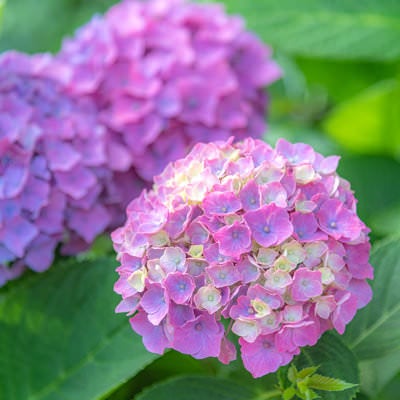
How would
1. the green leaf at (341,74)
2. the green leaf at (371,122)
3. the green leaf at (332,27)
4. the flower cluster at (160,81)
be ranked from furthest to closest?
the green leaf at (341,74)
the green leaf at (371,122)
the green leaf at (332,27)
the flower cluster at (160,81)

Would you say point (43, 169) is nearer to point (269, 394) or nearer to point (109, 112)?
point (109, 112)

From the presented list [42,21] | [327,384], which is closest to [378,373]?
[327,384]

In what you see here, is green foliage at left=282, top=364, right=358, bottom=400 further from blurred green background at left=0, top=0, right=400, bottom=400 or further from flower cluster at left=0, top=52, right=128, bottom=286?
flower cluster at left=0, top=52, right=128, bottom=286

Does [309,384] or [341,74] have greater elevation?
[309,384]

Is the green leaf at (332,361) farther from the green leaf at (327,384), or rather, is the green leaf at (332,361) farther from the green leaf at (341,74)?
the green leaf at (341,74)

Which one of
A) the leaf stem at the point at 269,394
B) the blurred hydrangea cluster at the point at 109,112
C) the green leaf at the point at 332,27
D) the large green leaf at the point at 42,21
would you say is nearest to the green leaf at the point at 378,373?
the leaf stem at the point at 269,394

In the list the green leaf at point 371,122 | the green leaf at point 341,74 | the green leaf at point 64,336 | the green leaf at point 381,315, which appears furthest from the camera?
the green leaf at point 341,74
